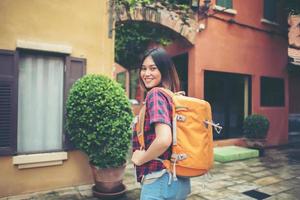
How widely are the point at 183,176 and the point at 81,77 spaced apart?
4.19 meters

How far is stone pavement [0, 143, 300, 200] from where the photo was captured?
5086mm

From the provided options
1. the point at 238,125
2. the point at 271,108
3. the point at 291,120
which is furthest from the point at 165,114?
the point at 291,120

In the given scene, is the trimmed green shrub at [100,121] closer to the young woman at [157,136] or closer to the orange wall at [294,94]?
the young woman at [157,136]

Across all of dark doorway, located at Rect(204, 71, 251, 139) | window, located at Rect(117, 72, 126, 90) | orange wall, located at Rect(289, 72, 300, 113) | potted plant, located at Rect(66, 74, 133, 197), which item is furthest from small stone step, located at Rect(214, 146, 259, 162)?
window, located at Rect(117, 72, 126, 90)

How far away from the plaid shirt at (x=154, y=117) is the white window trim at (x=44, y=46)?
394cm

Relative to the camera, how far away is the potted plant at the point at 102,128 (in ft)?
15.6

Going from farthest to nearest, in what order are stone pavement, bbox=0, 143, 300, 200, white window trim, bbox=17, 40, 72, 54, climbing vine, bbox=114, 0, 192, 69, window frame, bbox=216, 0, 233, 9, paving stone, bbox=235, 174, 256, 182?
window frame, bbox=216, 0, 233, 9 < climbing vine, bbox=114, 0, 192, 69 < paving stone, bbox=235, 174, 256, 182 < stone pavement, bbox=0, 143, 300, 200 < white window trim, bbox=17, 40, 72, 54

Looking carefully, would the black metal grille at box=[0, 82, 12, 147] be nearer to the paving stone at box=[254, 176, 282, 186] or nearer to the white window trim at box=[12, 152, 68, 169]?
the white window trim at box=[12, 152, 68, 169]

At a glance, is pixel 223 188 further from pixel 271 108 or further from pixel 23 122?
pixel 271 108

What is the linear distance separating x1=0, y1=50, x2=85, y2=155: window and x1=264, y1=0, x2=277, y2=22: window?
8.49 meters

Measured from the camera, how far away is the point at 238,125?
10305 millimetres

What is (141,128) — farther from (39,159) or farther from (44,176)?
(44,176)

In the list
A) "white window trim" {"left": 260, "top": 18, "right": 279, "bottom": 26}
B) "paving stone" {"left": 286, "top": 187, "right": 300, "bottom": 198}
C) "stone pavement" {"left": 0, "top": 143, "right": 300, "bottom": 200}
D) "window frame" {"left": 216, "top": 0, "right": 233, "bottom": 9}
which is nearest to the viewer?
"stone pavement" {"left": 0, "top": 143, "right": 300, "bottom": 200}

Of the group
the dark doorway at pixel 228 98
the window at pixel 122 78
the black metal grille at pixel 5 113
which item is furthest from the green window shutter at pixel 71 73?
the window at pixel 122 78
